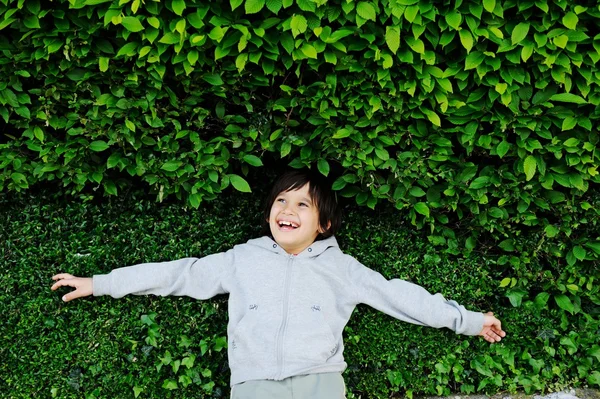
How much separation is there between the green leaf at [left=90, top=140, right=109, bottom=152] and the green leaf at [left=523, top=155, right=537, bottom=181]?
208 cm

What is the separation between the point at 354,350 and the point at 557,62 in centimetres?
178

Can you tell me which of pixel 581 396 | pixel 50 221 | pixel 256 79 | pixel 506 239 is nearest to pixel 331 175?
pixel 256 79

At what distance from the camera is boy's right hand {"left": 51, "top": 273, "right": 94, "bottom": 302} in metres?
3.27

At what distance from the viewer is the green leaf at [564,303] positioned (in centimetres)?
357

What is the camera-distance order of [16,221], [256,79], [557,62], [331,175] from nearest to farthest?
[557,62]
[256,79]
[16,221]
[331,175]

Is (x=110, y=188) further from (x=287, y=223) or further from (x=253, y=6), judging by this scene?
(x=253, y=6)

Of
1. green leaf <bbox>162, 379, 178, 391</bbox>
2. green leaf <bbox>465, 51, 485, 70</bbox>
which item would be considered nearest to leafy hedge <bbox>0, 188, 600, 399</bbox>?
green leaf <bbox>162, 379, 178, 391</bbox>

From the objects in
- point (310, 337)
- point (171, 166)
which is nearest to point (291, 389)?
point (310, 337)

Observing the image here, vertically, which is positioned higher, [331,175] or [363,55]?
[363,55]

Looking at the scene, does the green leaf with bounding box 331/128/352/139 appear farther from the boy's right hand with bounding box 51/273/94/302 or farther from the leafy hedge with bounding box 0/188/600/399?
the boy's right hand with bounding box 51/273/94/302

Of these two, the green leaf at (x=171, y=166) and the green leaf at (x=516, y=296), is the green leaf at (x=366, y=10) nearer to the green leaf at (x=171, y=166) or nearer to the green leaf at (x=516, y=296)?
the green leaf at (x=171, y=166)

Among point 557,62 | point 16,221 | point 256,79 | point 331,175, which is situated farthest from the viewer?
point 331,175

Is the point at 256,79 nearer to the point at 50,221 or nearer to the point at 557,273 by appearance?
the point at 50,221

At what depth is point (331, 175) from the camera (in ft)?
12.2
